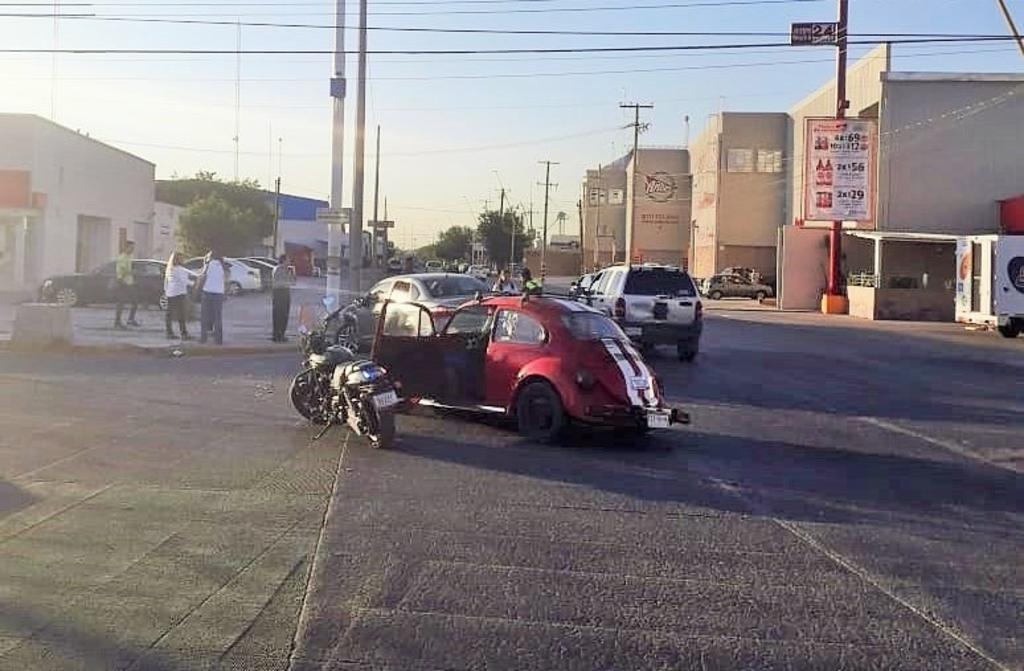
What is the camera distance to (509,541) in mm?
7625

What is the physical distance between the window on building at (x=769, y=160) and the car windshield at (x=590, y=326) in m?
64.4

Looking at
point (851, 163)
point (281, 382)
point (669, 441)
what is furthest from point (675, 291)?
point (851, 163)

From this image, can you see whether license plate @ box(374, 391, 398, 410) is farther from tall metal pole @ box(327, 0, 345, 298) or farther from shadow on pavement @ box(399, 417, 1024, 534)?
tall metal pole @ box(327, 0, 345, 298)

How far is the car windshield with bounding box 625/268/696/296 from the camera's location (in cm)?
2212

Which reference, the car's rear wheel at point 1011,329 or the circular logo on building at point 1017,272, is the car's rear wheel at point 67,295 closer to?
the circular logo on building at point 1017,272

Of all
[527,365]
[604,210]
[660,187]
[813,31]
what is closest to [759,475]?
[527,365]

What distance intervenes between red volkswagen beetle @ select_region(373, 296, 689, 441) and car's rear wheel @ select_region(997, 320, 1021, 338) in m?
23.0

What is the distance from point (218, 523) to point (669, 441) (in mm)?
5558

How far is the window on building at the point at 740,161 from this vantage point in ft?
245

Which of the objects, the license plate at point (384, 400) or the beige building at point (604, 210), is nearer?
the license plate at point (384, 400)

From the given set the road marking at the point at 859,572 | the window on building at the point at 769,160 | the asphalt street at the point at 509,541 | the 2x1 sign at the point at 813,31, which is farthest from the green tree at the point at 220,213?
the road marking at the point at 859,572

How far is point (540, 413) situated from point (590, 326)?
108cm

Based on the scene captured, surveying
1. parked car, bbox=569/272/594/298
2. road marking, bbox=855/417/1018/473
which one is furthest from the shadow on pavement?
parked car, bbox=569/272/594/298

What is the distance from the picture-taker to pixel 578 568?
699 centimetres
